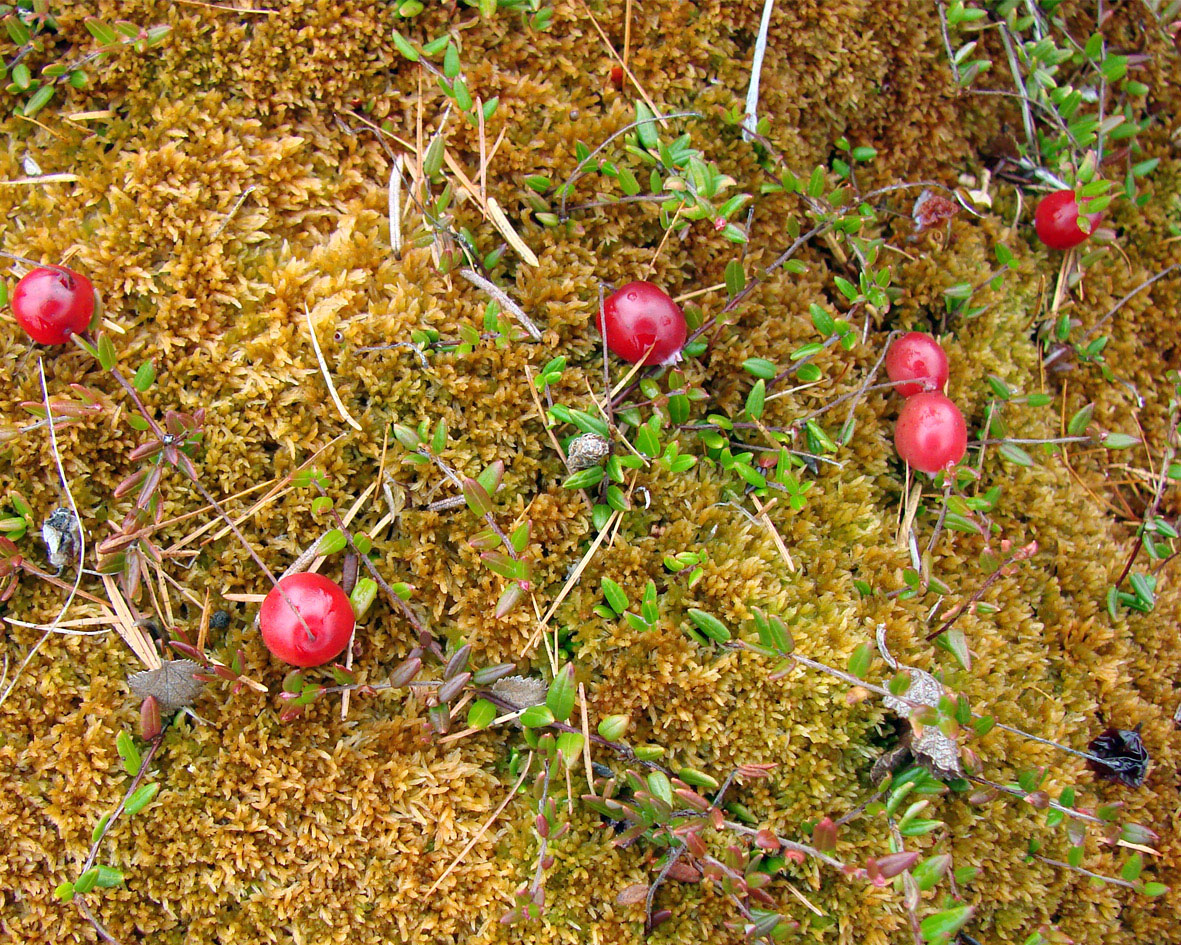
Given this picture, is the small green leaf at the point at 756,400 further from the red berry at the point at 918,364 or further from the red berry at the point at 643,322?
the red berry at the point at 918,364

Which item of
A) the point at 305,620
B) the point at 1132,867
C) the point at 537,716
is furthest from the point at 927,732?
the point at 305,620

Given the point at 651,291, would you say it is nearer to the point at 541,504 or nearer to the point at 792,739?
the point at 541,504

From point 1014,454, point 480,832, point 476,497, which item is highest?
point 476,497

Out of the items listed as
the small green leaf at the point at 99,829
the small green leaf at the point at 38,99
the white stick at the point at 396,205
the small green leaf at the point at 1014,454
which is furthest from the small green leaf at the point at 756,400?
the small green leaf at the point at 38,99

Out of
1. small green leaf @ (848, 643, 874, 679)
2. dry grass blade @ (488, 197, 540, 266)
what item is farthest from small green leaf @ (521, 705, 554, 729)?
dry grass blade @ (488, 197, 540, 266)

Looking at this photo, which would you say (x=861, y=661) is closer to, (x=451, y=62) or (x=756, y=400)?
(x=756, y=400)

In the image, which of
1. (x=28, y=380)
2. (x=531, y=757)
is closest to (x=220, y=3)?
(x=28, y=380)
